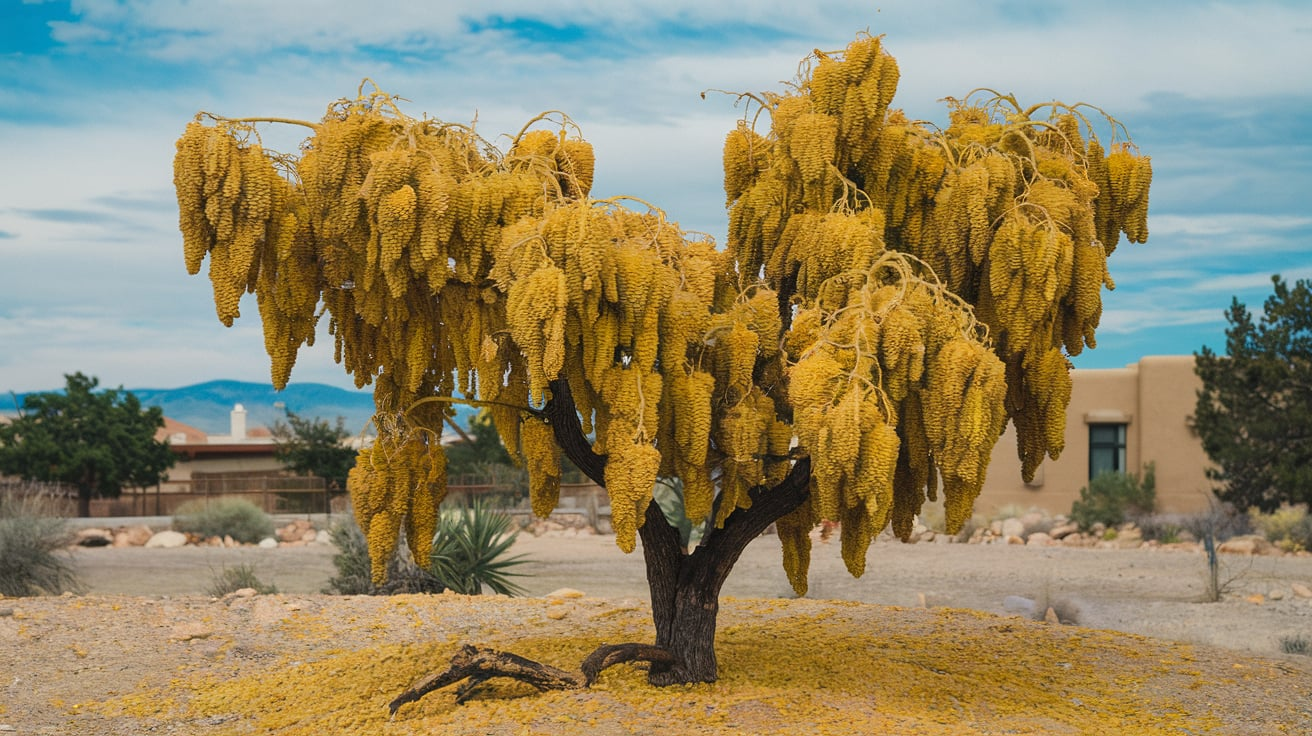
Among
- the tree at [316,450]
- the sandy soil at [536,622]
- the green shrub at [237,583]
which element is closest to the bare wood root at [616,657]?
the sandy soil at [536,622]

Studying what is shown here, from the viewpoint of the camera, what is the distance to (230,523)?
2917cm

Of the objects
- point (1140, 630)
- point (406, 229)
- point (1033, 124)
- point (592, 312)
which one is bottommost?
point (1140, 630)

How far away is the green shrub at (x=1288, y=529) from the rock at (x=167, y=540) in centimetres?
2159

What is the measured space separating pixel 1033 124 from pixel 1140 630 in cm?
740

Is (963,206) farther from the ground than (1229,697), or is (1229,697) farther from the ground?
(963,206)

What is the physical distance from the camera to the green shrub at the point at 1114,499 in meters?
29.2

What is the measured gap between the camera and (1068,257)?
8.00 meters

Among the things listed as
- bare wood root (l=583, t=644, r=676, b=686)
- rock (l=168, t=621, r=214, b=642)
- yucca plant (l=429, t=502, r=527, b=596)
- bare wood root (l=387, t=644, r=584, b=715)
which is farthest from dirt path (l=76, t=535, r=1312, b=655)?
bare wood root (l=387, t=644, r=584, b=715)

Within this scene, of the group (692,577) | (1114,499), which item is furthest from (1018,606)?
(1114,499)

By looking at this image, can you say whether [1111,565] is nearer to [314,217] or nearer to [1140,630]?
[1140,630]

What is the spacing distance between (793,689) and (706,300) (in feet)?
9.83

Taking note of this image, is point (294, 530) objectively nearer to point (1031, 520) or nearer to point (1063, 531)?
point (1031, 520)

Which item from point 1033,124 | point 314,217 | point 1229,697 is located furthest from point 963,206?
point 1229,697

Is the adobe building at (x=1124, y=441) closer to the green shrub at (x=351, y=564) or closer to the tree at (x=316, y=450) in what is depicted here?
the tree at (x=316, y=450)
